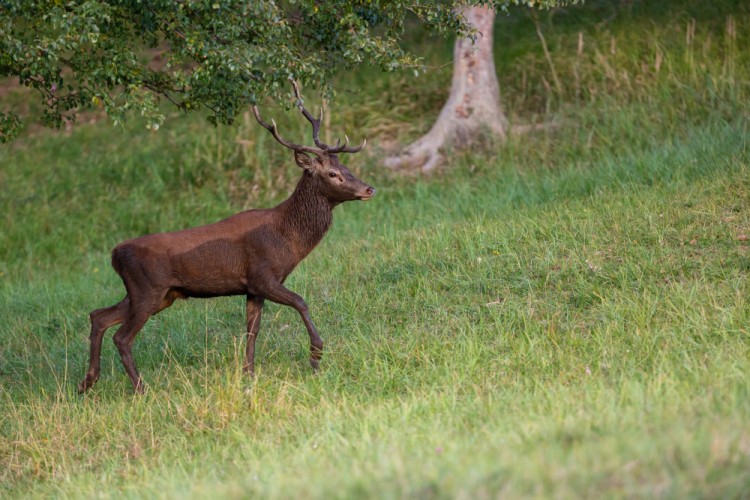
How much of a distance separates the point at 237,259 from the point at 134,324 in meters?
0.92

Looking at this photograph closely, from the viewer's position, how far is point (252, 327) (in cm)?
797

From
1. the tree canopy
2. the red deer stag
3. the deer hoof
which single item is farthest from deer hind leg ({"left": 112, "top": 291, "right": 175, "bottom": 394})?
the tree canopy

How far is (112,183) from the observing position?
15.0m

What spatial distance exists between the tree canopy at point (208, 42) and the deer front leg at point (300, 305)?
1.39 m

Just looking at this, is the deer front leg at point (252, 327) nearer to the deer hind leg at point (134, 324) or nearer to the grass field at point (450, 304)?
the grass field at point (450, 304)

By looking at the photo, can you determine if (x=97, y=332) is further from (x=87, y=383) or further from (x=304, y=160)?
(x=304, y=160)

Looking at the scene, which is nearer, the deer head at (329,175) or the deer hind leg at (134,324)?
the deer hind leg at (134,324)

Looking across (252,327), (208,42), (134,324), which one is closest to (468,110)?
(252,327)

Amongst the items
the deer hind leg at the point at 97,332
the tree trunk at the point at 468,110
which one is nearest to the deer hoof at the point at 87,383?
the deer hind leg at the point at 97,332

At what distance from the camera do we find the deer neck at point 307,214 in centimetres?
796

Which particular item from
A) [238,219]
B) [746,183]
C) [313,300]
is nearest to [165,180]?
[313,300]

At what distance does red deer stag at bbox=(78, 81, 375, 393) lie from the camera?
25.3 feet

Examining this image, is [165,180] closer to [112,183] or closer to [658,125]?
[112,183]

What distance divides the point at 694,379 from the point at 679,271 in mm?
2349
